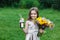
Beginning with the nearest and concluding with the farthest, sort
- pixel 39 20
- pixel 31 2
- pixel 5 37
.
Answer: pixel 39 20 < pixel 5 37 < pixel 31 2

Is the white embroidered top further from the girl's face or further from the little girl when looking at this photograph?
the girl's face

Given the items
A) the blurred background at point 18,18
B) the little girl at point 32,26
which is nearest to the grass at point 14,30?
the blurred background at point 18,18

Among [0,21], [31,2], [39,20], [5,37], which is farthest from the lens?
[31,2]

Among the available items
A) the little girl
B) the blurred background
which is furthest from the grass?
the little girl

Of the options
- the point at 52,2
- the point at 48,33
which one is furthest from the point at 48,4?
the point at 48,33

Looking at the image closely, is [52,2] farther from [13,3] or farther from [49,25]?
[49,25]

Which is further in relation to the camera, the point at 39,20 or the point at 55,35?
the point at 55,35

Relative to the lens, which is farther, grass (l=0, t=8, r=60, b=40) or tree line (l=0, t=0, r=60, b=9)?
tree line (l=0, t=0, r=60, b=9)

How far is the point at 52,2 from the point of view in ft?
51.6

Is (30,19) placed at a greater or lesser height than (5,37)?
greater

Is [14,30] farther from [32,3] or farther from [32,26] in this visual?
[32,3]

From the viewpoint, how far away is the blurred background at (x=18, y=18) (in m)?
9.23

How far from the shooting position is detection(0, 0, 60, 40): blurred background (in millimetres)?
9234

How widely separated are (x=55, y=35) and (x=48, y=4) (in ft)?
21.4
